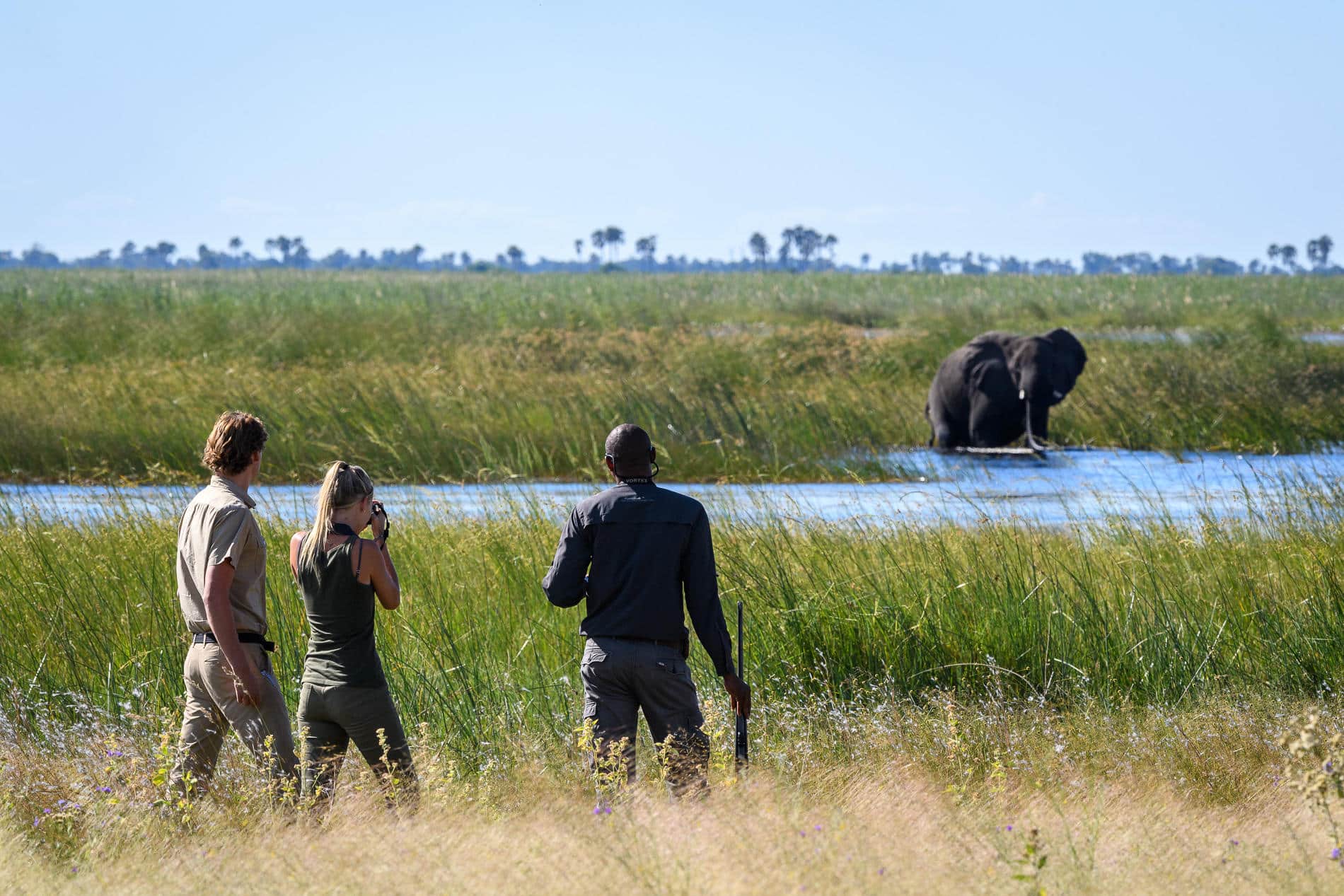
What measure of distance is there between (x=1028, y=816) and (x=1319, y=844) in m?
0.94

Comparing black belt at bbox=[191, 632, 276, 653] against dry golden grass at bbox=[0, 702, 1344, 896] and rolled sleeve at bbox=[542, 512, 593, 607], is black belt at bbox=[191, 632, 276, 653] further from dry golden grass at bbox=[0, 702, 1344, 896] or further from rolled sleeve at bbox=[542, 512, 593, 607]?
rolled sleeve at bbox=[542, 512, 593, 607]

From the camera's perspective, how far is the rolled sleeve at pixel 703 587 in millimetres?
4906

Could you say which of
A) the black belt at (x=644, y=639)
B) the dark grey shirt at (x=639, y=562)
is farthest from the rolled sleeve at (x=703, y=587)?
the black belt at (x=644, y=639)

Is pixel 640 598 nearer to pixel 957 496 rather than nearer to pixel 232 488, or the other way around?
pixel 232 488

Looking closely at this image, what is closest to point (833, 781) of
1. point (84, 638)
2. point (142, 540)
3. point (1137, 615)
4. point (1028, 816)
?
point (1028, 816)

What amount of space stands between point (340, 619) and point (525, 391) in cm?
1416

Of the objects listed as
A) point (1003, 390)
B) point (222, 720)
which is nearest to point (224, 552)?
point (222, 720)

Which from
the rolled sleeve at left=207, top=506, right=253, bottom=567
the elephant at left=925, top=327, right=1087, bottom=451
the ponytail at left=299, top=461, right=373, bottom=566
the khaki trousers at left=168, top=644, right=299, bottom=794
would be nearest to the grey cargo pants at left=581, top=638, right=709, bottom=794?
the ponytail at left=299, top=461, right=373, bottom=566

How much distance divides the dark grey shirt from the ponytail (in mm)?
696

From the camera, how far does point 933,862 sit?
14.1ft

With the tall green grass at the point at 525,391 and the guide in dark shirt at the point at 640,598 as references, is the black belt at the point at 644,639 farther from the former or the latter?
the tall green grass at the point at 525,391

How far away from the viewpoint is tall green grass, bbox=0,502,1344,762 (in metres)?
6.93

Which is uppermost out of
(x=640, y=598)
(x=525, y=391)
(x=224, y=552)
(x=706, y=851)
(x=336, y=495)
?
(x=336, y=495)

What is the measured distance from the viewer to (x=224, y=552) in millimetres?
4734
